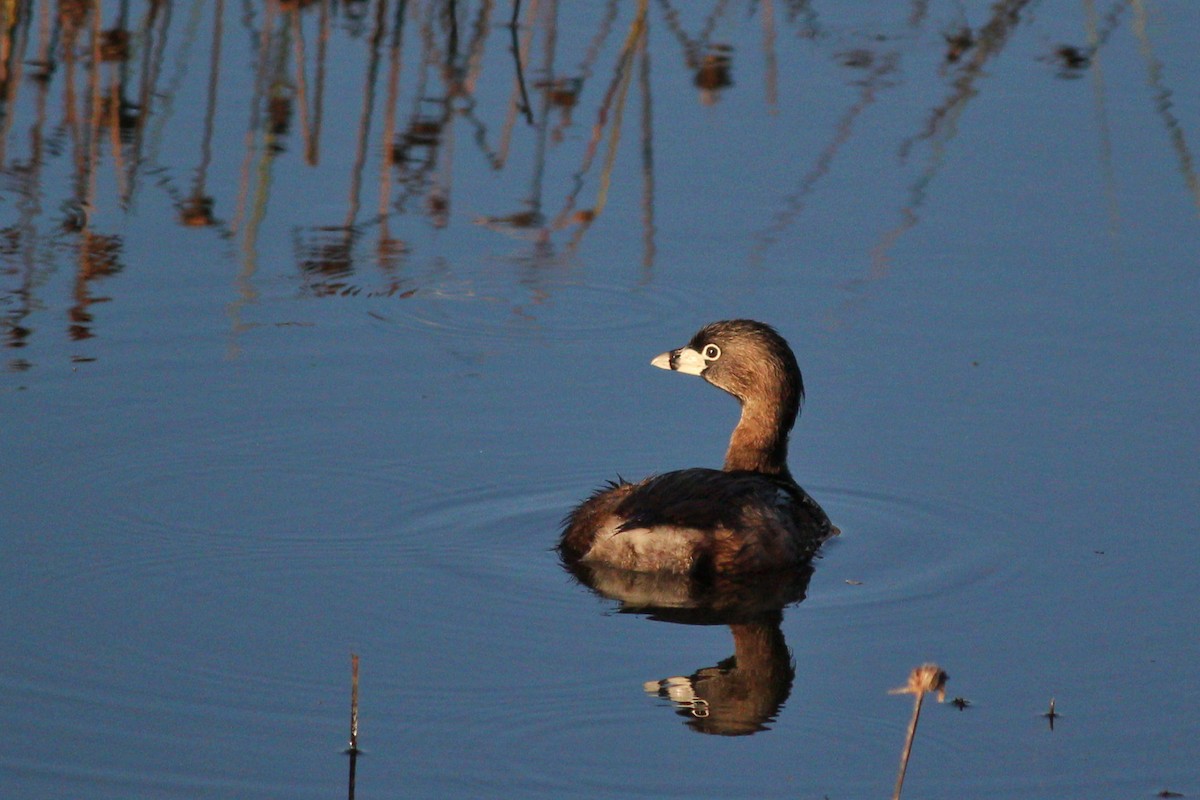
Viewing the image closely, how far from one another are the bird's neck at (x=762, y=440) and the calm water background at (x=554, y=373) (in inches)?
6.8

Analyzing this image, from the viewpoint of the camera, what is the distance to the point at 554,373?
27.3 feet

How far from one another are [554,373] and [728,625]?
2.22m

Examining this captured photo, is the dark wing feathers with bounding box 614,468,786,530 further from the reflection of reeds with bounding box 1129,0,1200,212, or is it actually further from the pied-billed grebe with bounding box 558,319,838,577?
the reflection of reeds with bounding box 1129,0,1200,212

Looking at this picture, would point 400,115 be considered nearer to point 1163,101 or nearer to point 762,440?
point 762,440

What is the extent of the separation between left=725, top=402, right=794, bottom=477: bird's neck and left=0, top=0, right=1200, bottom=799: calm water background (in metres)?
0.17

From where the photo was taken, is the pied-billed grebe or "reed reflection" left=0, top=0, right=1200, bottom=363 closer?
the pied-billed grebe

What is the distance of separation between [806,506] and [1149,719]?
1.93 metres

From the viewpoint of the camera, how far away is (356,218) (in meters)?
9.72

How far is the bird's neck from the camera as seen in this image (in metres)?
7.84

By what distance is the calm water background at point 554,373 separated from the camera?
543 centimetres

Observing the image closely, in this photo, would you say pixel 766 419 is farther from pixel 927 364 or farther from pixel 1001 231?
pixel 1001 231

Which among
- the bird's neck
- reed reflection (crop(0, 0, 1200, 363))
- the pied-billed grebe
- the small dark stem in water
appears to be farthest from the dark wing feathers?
the small dark stem in water

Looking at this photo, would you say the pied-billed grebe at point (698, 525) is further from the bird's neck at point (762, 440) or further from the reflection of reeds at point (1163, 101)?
the reflection of reeds at point (1163, 101)

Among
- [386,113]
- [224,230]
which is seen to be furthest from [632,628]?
[386,113]
